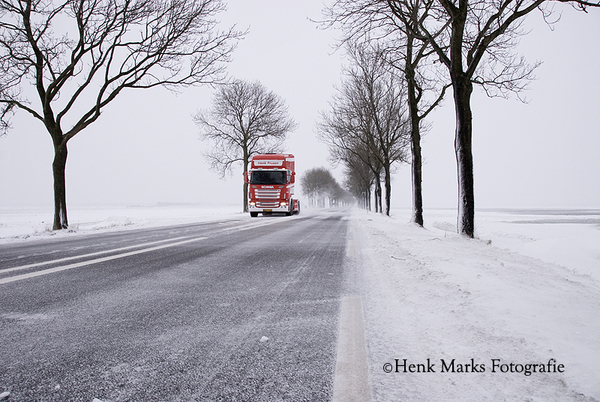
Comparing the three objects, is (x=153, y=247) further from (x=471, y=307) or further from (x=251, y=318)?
(x=471, y=307)

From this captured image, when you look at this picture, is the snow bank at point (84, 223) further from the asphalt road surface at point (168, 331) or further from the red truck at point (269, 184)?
the asphalt road surface at point (168, 331)

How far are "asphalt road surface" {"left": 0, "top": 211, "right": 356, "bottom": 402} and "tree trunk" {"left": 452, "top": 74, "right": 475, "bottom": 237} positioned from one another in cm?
552

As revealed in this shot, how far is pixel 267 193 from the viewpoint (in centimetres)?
2033

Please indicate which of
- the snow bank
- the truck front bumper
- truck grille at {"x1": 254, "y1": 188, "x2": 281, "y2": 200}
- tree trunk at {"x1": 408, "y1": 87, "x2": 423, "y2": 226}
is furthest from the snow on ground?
the truck front bumper

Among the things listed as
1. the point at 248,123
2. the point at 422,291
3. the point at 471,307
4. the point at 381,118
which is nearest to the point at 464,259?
the point at 422,291

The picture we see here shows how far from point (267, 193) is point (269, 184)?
1.91ft

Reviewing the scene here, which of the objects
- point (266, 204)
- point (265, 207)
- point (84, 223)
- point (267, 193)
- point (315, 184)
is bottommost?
point (84, 223)

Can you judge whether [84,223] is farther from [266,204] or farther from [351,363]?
[351,363]

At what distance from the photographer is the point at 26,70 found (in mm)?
11844

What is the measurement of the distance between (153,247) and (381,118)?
21.0 metres

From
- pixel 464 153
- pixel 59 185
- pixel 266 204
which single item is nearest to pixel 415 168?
pixel 464 153

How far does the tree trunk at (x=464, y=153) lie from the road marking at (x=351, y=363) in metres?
6.95

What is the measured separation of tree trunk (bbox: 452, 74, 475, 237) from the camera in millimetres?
8133

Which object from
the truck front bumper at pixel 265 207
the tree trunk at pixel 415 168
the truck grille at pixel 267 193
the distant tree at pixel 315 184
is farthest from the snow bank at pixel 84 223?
the distant tree at pixel 315 184
